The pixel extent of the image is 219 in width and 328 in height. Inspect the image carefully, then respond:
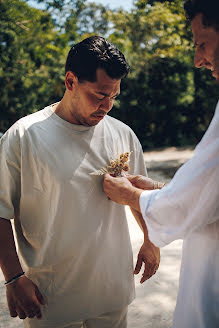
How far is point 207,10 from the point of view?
4.83ft

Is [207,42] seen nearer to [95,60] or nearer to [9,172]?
[95,60]

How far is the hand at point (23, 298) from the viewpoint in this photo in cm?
181

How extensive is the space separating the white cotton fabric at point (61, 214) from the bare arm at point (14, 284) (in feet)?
0.35

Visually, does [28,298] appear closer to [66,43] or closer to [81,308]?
[81,308]

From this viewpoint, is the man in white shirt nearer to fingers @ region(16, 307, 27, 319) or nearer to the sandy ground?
fingers @ region(16, 307, 27, 319)

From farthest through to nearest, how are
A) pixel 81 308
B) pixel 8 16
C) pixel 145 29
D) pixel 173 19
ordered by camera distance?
pixel 145 29
pixel 173 19
pixel 8 16
pixel 81 308

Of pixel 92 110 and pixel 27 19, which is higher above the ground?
pixel 27 19

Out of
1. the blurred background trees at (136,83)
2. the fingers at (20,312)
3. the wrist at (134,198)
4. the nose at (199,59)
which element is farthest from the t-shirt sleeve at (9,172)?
the blurred background trees at (136,83)

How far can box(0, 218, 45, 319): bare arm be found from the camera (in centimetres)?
181

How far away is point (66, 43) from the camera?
62.8 feet

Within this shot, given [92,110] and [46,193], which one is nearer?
[46,193]

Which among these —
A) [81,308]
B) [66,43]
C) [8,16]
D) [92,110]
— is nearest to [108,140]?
[92,110]

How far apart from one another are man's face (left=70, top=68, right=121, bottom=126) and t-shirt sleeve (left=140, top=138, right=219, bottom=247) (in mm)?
713

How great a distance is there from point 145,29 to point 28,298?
15113 mm
